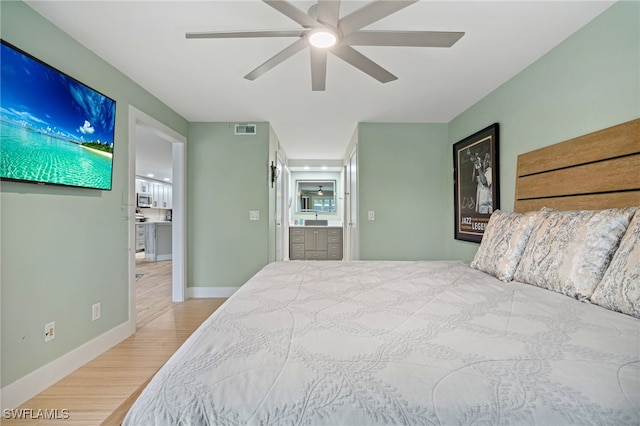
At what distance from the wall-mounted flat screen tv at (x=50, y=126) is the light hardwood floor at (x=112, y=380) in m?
1.31

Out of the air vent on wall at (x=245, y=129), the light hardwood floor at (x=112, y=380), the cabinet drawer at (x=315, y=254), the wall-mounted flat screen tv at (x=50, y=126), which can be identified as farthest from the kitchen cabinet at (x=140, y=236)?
the wall-mounted flat screen tv at (x=50, y=126)

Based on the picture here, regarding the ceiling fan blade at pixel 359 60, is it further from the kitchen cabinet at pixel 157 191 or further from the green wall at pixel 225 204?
the kitchen cabinet at pixel 157 191

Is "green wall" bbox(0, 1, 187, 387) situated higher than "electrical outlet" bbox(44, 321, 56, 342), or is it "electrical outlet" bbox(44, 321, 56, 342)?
"green wall" bbox(0, 1, 187, 387)

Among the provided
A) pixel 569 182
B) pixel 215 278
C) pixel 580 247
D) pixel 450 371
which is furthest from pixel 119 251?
pixel 569 182

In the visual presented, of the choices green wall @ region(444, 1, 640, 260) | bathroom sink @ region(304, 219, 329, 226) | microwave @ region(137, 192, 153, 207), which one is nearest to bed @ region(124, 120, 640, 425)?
green wall @ region(444, 1, 640, 260)

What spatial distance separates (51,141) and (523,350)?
2581 mm

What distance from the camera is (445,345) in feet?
2.71

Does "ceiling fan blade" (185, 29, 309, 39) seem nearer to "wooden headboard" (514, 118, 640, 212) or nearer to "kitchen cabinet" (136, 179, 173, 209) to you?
"wooden headboard" (514, 118, 640, 212)

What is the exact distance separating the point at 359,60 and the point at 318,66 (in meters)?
0.27

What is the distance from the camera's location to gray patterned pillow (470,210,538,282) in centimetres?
172

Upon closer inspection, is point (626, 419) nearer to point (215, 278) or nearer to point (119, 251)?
point (119, 251)

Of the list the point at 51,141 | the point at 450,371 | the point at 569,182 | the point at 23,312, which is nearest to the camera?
the point at 450,371

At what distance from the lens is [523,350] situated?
80cm

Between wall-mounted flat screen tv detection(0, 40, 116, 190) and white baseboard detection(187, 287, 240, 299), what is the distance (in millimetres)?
1929
